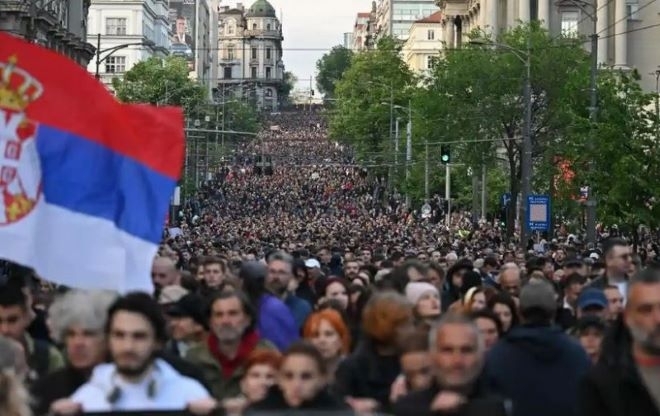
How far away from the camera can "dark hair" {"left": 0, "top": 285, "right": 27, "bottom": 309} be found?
11.8 m

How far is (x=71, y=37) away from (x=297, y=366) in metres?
77.7

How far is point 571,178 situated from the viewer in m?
54.9

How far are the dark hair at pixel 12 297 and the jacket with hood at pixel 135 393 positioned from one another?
2608 millimetres

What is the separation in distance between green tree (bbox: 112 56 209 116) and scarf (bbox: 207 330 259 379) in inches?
4221

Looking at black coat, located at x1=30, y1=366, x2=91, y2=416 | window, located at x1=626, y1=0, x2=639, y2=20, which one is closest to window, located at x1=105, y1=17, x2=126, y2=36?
window, located at x1=626, y1=0, x2=639, y2=20

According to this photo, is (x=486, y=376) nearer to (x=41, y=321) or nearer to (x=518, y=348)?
(x=518, y=348)

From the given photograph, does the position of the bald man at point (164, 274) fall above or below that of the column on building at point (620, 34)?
below

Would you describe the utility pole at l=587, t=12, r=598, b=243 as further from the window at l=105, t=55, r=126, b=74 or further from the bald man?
the window at l=105, t=55, r=126, b=74

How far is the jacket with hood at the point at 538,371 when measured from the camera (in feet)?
35.8

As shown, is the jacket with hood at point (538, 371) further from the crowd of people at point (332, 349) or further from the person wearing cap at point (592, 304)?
the person wearing cap at point (592, 304)

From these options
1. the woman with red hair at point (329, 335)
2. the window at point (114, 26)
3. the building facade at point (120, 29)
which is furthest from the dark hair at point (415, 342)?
the window at point (114, 26)

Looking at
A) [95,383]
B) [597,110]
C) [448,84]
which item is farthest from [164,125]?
[448,84]

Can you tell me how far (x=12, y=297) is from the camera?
11.8 m

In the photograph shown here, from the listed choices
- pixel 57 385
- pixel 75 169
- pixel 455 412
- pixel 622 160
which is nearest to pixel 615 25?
pixel 622 160
